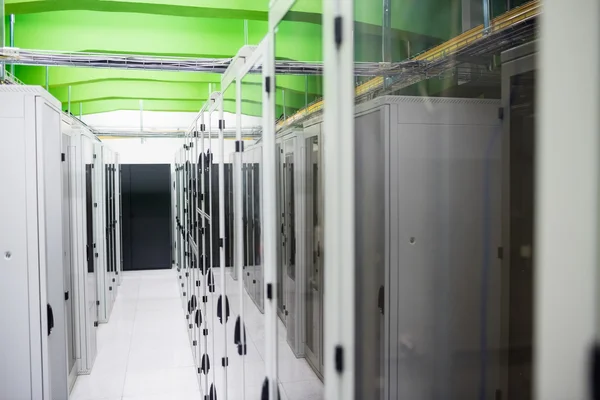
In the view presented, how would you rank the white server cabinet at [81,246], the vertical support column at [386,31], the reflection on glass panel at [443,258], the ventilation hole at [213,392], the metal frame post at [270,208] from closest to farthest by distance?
the metal frame post at [270,208], the reflection on glass panel at [443,258], the vertical support column at [386,31], the ventilation hole at [213,392], the white server cabinet at [81,246]

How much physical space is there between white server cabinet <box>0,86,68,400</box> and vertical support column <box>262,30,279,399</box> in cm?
219

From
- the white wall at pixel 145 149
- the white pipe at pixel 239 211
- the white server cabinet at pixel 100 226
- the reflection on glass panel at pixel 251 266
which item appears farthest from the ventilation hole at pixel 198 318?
the white wall at pixel 145 149

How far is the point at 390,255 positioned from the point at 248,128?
119 cm

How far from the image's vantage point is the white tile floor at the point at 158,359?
2.45 metres

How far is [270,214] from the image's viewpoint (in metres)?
2.07

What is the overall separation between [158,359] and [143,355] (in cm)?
33

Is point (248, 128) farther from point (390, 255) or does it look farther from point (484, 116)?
point (484, 116)

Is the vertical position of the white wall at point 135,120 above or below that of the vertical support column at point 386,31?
above

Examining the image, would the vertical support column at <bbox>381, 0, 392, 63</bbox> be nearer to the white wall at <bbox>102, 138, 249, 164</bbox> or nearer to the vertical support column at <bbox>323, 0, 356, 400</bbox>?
the vertical support column at <bbox>323, 0, 356, 400</bbox>

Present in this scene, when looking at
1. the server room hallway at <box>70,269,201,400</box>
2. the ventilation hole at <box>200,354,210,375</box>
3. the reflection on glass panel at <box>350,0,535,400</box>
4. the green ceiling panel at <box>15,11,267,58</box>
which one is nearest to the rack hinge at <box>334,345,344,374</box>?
the reflection on glass panel at <box>350,0,535,400</box>

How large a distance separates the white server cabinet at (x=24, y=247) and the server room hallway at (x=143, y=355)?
2.19m

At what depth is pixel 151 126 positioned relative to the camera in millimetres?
12711

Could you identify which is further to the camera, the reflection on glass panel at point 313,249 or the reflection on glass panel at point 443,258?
the reflection on glass panel at point 443,258

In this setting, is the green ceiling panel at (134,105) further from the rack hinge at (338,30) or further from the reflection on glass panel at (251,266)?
the rack hinge at (338,30)
